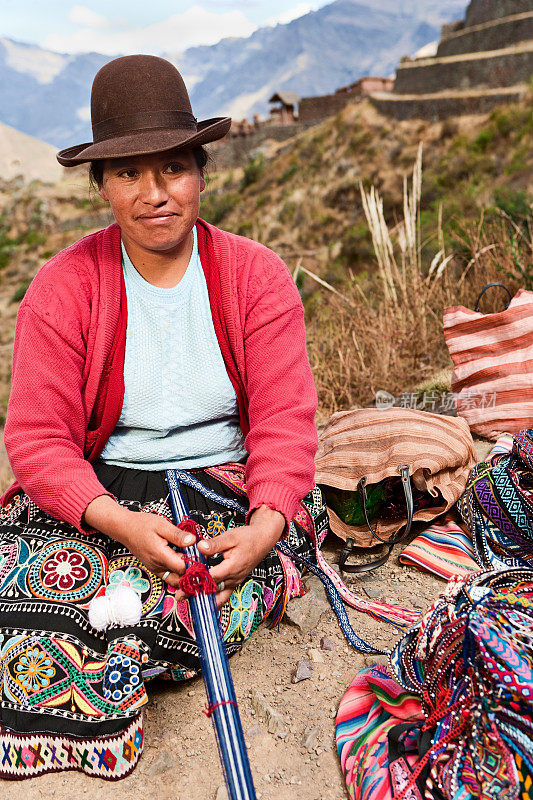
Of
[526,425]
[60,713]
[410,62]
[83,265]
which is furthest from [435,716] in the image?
[410,62]

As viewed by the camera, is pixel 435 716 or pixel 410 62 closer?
pixel 435 716

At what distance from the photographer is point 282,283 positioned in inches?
65.1

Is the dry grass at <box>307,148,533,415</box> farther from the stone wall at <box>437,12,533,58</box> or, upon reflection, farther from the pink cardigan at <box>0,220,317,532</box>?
the stone wall at <box>437,12,533,58</box>

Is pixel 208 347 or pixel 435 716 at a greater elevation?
pixel 208 347

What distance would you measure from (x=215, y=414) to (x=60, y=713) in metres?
0.78

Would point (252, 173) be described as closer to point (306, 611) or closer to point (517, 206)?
point (517, 206)

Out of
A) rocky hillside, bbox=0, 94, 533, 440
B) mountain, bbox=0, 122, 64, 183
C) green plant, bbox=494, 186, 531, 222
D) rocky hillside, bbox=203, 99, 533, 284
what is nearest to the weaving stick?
rocky hillside, bbox=0, 94, 533, 440

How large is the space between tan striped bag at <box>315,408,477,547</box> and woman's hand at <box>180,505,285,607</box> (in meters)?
0.68

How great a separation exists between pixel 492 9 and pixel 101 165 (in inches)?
1119

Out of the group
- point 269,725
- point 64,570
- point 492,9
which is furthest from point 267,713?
point 492,9

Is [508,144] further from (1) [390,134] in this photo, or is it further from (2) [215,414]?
(2) [215,414]

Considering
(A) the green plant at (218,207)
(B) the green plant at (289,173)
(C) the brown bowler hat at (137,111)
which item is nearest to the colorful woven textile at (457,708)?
(C) the brown bowler hat at (137,111)

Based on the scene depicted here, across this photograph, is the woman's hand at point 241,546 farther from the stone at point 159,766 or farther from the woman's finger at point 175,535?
the stone at point 159,766

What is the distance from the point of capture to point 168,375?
5.23 feet
